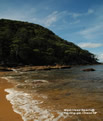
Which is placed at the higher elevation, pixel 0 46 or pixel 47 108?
pixel 0 46

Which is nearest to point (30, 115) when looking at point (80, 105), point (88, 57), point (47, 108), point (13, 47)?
point (47, 108)

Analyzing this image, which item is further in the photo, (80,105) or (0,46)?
(0,46)

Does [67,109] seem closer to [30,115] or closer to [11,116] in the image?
[30,115]

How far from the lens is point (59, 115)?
13.2 ft

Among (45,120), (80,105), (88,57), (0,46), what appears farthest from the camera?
(88,57)

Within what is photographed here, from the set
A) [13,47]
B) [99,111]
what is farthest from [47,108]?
[13,47]

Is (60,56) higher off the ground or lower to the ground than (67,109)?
higher

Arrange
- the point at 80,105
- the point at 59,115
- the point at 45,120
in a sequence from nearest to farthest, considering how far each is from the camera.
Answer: the point at 45,120 → the point at 59,115 → the point at 80,105

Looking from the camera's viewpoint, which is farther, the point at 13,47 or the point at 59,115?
the point at 13,47

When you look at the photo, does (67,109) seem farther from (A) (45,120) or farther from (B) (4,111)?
(B) (4,111)

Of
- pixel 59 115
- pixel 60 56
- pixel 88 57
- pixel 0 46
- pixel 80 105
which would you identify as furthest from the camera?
pixel 88 57

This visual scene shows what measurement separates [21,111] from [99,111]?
128 inches

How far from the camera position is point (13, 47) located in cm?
5419

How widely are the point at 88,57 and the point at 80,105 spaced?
11328cm
